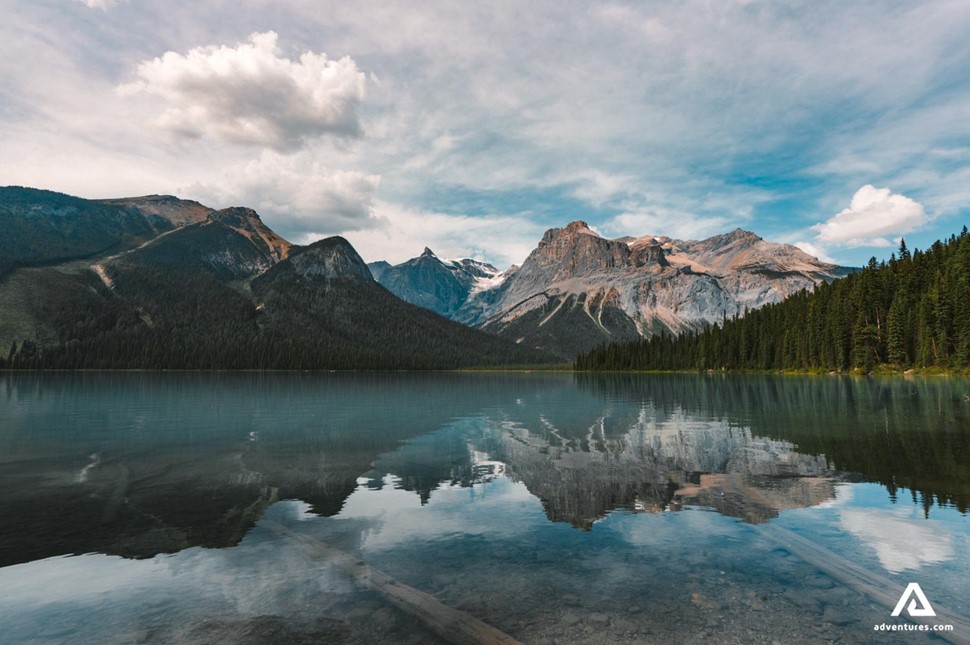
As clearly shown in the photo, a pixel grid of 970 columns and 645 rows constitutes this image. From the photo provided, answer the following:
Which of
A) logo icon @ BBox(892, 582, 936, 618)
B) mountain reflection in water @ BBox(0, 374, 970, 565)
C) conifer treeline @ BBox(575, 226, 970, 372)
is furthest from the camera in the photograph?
conifer treeline @ BBox(575, 226, 970, 372)

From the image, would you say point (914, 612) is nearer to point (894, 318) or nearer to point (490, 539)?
point (490, 539)

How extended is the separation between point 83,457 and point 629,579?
38520 millimetres

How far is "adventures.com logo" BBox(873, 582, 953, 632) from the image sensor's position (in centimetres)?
1166

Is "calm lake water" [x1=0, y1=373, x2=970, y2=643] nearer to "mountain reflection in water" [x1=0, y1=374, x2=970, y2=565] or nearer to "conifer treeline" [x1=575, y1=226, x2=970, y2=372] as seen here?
"mountain reflection in water" [x1=0, y1=374, x2=970, y2=565]

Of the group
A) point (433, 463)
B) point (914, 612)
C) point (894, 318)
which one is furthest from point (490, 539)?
point (894, 318)

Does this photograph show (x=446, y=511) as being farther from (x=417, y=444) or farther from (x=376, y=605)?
(x=417, y=444)

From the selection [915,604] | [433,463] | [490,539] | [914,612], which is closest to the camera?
[914,612]

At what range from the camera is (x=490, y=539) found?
739 inches

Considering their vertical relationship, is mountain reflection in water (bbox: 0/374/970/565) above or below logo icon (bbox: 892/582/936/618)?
below

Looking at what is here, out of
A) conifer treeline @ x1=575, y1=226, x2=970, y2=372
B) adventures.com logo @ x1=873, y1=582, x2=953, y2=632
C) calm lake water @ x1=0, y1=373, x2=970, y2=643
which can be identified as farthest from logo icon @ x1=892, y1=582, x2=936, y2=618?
conifer treeline @ x1=575, y1=226, x2=970, y2=372

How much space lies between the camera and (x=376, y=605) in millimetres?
13242

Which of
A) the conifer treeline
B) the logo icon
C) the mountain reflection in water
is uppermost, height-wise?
the conifer treeline

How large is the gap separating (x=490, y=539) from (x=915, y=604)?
1228 cm

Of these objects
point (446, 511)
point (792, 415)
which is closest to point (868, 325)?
point (792, 415)
